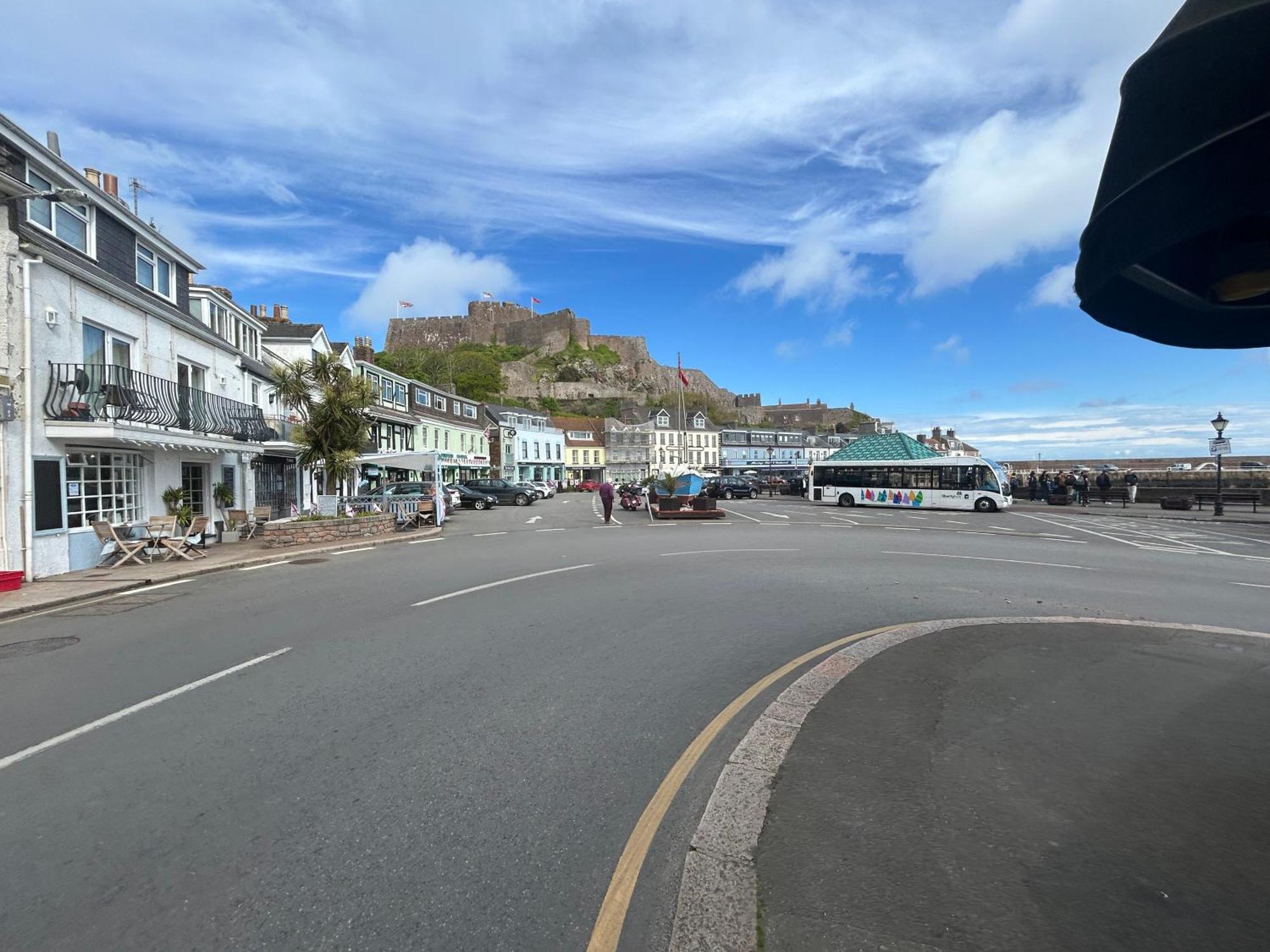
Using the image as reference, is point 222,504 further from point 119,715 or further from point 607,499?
point 119,715

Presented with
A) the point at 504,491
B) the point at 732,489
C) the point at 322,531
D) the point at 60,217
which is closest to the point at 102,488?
the point at 322,531

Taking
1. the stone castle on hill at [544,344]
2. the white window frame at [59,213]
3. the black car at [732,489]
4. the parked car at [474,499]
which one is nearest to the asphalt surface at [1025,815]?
the white window frame at [59,213]

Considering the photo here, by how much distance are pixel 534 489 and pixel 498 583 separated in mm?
35346

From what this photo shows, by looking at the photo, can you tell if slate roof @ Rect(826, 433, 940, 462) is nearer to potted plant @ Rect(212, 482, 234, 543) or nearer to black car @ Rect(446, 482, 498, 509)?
black car @ Rect(446, 482, 498, 509)

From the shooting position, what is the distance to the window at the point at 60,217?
1359 centimetres

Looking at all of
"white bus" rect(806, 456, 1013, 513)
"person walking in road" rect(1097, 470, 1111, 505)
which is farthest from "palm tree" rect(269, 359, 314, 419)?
"person walking in road" rect(1097, 470, 1111, 505)

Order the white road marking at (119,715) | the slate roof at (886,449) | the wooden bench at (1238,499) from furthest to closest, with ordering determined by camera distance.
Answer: the slate roof at (886,449) < the wooden bench at (1238,499) < the white road marking at (119,715)

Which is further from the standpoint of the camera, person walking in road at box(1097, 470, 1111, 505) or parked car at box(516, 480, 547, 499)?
parked car at box(516, 480, 547, 499)

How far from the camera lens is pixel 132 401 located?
14.7 m

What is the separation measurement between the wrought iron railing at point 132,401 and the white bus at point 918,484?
98.1 feet

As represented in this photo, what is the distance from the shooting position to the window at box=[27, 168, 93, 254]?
535 inches

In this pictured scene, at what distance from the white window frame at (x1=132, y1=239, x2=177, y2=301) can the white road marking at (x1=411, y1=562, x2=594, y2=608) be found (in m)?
13.9

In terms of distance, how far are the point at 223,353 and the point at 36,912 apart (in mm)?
22212

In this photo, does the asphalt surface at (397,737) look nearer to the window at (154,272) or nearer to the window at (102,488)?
the window at (102,488)
